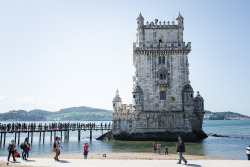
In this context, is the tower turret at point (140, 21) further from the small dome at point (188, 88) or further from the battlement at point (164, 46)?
the small dome at point (188, 88)

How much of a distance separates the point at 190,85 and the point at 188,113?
517 cm

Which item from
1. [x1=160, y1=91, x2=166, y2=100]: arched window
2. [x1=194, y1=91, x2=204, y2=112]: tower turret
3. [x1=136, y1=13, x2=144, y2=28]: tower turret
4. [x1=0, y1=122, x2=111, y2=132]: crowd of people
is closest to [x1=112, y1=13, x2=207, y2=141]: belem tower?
[x1=160, y1=91, x2=166, y2=100]: arched window

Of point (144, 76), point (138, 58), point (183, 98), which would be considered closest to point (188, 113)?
point (183, 98)

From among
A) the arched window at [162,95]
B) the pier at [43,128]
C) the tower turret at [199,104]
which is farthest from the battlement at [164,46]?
the pier at [43,128]

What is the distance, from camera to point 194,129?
1929 inches

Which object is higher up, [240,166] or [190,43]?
[190,43]

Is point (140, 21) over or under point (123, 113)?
over

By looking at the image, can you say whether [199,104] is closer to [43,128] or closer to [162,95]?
[162,95]

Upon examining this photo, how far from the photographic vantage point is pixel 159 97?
44906 millimetres

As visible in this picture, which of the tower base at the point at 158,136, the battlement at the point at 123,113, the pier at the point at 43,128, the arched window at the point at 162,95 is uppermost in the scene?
the arched window at the point at 162,95

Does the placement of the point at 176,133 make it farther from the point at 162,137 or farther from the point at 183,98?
the point at 183,98

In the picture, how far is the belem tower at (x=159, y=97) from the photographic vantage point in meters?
44.2

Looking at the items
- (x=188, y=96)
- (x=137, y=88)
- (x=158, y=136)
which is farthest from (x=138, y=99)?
(x=188, y=96)

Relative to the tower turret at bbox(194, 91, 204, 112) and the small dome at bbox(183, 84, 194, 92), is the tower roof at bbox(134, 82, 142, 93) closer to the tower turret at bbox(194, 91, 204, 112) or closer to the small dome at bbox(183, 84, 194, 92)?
the small dome at bbox(183, 84, 194, 92)
